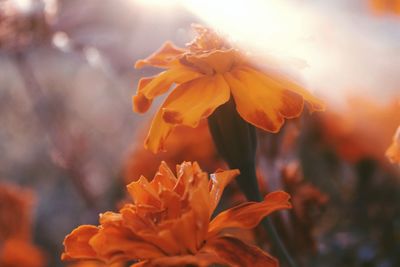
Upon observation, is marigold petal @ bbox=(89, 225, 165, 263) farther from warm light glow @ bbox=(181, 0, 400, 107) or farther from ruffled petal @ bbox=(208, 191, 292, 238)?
warm light glow @ bbox=(181, 0, 400, 107)

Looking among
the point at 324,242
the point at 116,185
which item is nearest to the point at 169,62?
the point at 324,242

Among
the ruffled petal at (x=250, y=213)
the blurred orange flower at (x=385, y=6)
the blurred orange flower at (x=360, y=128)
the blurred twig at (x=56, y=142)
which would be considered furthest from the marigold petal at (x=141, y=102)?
the blurred orange flower at (x=385, y=6)

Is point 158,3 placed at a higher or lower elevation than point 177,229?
higher

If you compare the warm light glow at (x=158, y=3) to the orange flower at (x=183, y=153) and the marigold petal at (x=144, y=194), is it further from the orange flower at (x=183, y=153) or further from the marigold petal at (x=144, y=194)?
the marigold petal at (x=144, y=194)

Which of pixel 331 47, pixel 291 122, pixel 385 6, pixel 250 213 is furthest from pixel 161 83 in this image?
pixel 385 6

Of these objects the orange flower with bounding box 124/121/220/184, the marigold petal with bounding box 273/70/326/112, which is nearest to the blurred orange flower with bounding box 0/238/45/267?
the orange flower with bounding box 124/121/220/184

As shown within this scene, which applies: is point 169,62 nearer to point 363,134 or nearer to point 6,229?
point 363,134

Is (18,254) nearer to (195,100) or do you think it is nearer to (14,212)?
(14,212)
